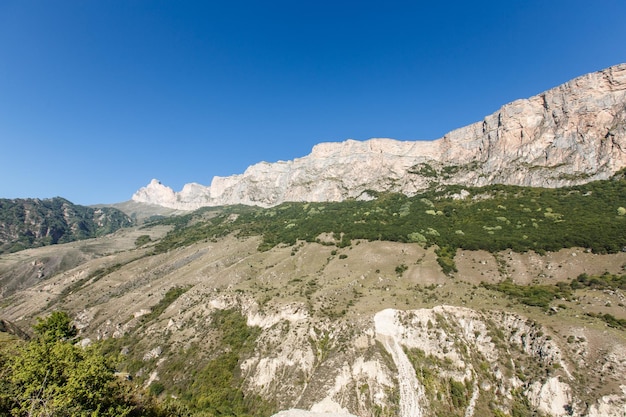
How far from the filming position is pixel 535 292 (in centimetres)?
7069

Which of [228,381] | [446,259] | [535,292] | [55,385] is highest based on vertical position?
[55,385]

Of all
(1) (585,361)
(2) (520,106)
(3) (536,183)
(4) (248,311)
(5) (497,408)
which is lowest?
(5) (497,408)

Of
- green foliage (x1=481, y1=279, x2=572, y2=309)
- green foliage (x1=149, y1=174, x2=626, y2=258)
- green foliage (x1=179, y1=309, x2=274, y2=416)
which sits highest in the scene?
green foliage (x1=149, y1=174, x2=626, y2=258)

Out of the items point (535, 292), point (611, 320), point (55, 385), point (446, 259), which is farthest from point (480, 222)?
point (55, 385)

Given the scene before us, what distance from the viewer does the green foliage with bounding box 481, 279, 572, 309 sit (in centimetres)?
6612

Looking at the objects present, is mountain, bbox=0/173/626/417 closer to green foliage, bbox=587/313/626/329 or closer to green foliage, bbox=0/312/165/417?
green foliage, bbox=587/313/626/329

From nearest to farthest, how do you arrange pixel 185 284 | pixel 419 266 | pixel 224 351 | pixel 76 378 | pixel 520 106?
pixel 76 378, pixel 224 351, pixel 419 266, pixel 185 284, pixel 520 106

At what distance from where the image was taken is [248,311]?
8000cm

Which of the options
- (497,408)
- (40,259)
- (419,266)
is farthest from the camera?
(40,259)

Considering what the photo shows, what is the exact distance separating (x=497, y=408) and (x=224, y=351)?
51.5 m

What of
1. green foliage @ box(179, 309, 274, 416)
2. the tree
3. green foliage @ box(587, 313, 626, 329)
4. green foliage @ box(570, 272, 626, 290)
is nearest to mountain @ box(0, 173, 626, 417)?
green foliage @ box(587, 313, 626, 329)

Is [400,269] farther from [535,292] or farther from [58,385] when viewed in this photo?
[58,385]

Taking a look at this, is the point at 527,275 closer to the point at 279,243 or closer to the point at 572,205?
the point at 572,205

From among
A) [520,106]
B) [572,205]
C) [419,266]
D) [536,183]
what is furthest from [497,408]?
[520,106]
